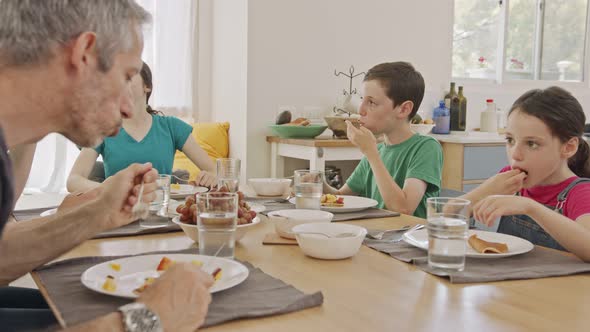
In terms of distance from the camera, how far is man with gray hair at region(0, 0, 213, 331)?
844 millimetres

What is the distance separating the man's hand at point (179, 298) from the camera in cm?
85

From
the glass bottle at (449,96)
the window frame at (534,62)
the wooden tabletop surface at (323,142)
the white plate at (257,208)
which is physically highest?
the window frame at (534,62)

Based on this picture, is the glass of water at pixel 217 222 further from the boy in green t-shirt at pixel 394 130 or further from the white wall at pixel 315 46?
the white wall at pixel 315 46

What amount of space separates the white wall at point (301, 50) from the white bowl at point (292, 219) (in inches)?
95.6

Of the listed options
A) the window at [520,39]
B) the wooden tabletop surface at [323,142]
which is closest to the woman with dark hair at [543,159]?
the wooden tabletop surface at [323,142]

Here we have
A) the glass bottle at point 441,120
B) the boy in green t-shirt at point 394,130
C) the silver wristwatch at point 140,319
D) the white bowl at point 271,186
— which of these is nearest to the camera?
the silver wristwatch at point 140,319

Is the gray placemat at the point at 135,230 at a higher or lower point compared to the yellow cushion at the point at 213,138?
lower

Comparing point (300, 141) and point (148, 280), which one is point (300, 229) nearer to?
point (148, 280)

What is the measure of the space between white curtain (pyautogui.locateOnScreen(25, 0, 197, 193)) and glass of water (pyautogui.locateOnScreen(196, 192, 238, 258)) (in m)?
3.06

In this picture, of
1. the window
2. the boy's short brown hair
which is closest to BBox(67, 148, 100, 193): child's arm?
the boy's short brown hair

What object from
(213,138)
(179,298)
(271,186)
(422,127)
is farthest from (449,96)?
(179,298)

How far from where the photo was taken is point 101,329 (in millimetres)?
806

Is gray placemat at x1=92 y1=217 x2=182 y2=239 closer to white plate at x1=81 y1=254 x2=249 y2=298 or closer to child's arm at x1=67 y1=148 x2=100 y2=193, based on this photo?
white plate at x1=81 y1=254 x2=249 y2=298

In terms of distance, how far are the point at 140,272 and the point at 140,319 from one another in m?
0.31
